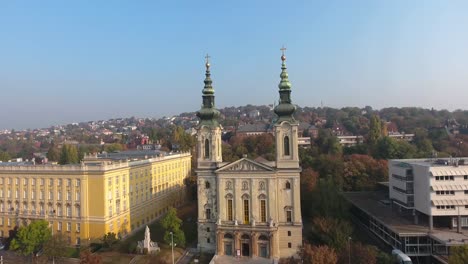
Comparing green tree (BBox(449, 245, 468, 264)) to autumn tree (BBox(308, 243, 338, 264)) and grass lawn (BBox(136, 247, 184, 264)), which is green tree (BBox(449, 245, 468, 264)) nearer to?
autumn tree (BBox(308, 243, 338, 264))

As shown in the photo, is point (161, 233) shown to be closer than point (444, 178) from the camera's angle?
No

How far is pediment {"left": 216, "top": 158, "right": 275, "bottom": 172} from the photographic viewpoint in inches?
2002

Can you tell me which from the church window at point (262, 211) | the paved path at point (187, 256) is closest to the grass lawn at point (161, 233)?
the paved path at point (187, 256)

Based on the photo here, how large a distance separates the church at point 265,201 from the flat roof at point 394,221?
42.5 ft

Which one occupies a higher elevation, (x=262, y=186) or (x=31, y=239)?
(x=262, y=186)

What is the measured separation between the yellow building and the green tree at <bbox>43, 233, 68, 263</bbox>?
6376 millimetres

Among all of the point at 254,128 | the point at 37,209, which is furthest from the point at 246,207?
the point at 254,128

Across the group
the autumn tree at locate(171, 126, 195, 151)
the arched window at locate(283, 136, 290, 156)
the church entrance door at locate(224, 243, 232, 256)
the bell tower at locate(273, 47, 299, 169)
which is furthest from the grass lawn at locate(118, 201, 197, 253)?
the autumn tree at locate(171, 126, 195, 151)

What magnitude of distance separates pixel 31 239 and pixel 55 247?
12.7 feet

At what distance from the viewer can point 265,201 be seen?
51000mm

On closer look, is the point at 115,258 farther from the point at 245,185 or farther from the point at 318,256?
the point at 318,256

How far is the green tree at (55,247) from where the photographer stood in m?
47.8

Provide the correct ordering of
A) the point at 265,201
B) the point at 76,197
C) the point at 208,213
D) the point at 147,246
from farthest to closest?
1. the point at 76,197
2. the point at 208,213
3. the point at 147,246
4. the point at 265,201

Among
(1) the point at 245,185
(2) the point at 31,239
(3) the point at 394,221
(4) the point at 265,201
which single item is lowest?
(2) the point at 31,239
